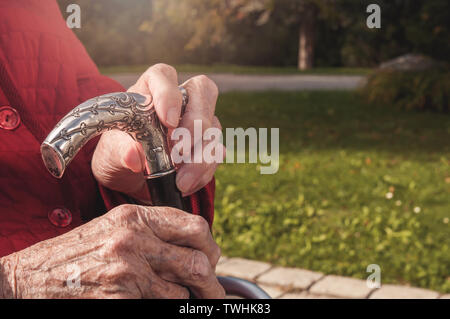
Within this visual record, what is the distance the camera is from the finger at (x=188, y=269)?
95cm

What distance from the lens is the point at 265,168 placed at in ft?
21.3

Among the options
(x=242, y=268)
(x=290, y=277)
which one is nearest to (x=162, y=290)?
(x=290, y=277)

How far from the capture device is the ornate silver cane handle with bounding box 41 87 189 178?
0.91m

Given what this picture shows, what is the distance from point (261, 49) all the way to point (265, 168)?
19.1 m

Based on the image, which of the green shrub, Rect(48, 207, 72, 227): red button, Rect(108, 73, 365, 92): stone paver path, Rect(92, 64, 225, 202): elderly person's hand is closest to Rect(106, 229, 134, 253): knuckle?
Rect(92, 64, 225, 202): elderly person's hand

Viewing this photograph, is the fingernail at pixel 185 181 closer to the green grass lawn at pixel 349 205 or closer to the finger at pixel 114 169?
the finger at pixel 114 169

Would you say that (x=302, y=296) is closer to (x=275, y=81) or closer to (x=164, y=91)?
(x=164, y=91)

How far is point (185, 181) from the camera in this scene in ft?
3.80

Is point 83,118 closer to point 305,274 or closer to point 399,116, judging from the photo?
point 305,274

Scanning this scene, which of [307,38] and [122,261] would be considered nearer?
[122,261]

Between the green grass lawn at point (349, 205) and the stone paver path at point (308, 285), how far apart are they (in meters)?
0.10

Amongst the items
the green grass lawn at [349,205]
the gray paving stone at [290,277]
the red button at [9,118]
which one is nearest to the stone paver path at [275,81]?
the green grass lawn at [349,205]

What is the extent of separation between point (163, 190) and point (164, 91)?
0.21 meters

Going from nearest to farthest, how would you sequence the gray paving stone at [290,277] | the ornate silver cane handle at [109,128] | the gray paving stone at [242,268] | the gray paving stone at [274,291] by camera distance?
the ornate silver cane handle at [109,128] < the gray paving stone at [274,291] < the gray paving stone at [290,277] < the gray paving stone at [242,268]
